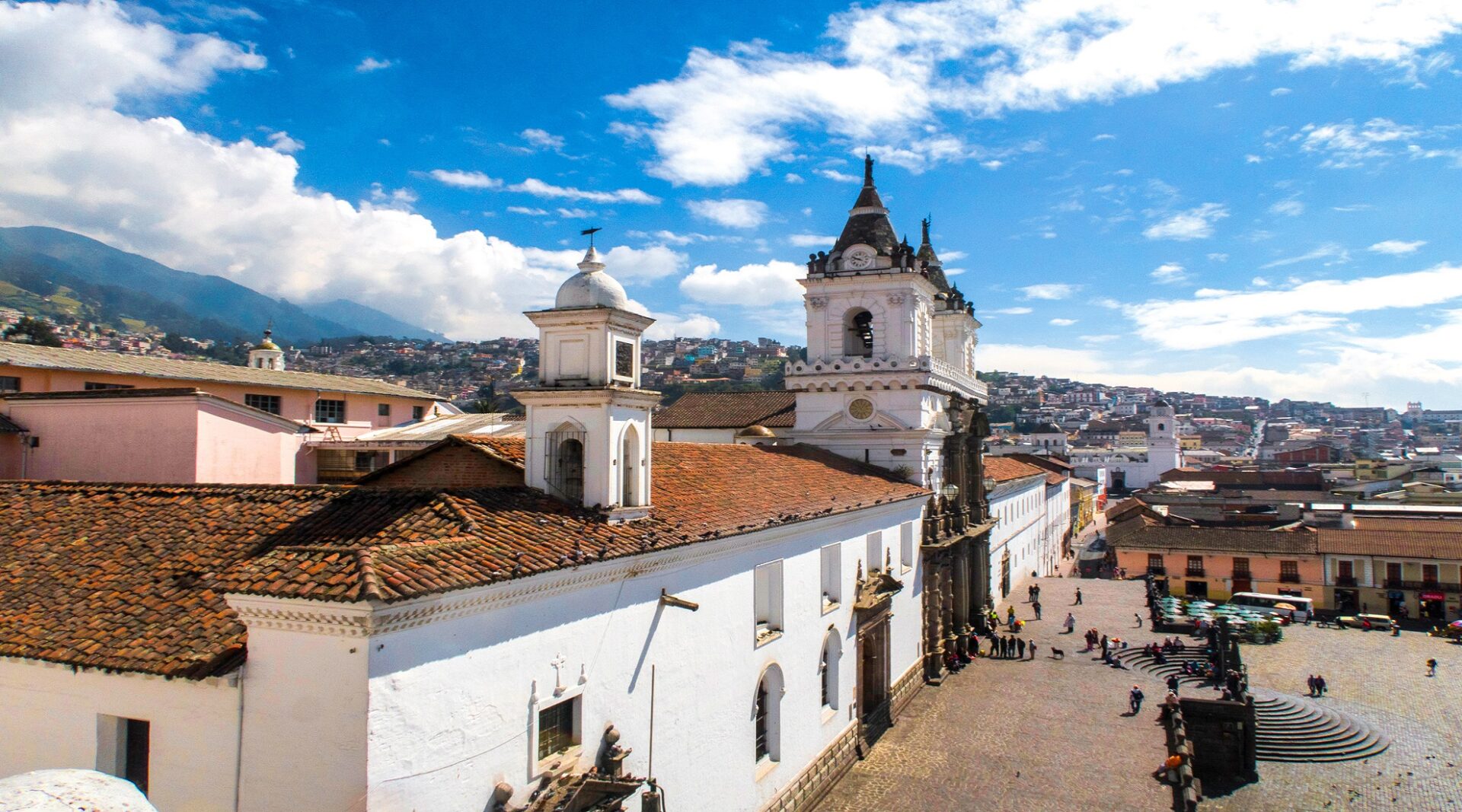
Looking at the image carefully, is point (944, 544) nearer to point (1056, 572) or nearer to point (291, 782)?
point (291, 782)

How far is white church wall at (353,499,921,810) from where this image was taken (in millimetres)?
8211

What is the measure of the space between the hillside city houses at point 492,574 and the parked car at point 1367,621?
21.2 metres

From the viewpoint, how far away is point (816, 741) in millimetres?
17719

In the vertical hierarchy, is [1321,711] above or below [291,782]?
below

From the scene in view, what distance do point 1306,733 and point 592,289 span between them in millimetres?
24257

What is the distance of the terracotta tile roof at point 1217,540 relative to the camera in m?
43.0

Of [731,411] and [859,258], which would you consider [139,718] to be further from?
[731,411]

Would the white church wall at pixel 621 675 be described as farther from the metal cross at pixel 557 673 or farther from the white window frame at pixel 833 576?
the white window frame at pixel 833 576

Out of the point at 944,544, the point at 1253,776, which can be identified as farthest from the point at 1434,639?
the point at 944,544

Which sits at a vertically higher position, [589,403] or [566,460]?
[589,403]

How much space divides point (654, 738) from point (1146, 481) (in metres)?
122

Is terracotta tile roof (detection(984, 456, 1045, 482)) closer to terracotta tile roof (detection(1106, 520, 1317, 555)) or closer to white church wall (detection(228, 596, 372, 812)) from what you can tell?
terracotta tile roof (detection(1106, 520, 1317, 555))

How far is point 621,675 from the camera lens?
443 inches

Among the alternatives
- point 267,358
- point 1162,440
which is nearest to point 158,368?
point 267,358
